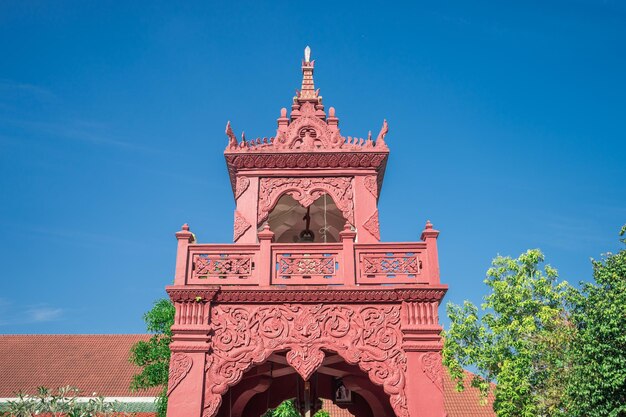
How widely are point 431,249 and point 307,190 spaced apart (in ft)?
7.11

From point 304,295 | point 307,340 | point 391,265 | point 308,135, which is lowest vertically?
point 307,340

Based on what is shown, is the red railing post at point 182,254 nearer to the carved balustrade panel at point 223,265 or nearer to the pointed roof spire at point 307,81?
the carved balustrade panel at point 223,265

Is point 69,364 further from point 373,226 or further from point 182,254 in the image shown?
point 373,226

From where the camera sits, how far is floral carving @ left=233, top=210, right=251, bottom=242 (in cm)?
845

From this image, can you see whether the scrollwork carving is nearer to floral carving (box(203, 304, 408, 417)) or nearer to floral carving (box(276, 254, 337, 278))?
floral carving (box(276, 254, 337, 278))

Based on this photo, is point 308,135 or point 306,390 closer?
point 308,135

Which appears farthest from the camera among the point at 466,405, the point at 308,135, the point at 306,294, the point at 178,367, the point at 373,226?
the point at 466,405

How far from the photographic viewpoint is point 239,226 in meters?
8.54

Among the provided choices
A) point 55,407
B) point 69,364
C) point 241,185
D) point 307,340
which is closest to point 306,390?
point 307,340

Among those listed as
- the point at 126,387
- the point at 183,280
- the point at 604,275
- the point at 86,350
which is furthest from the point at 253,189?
the point at 86,350

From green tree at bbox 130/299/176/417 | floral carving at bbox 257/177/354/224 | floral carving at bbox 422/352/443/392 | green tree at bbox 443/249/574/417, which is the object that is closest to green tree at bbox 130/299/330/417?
green tree at bbox 130/299/176/417

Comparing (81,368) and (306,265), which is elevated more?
(81,368)

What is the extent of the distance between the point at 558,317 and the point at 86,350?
2231 cm

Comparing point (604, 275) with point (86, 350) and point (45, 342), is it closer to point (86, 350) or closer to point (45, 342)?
point (86, 350)
